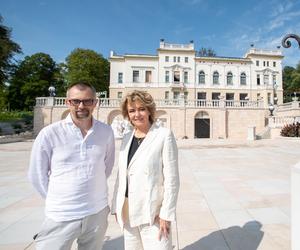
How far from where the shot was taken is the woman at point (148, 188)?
1.79 meters

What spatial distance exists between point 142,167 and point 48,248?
0.92m

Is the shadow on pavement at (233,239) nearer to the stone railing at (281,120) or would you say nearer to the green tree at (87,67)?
the stone railing at (281,120)

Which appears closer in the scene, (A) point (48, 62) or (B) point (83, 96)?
(B) point (83, 96)

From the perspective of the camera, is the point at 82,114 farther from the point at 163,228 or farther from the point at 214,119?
the point at 214,119

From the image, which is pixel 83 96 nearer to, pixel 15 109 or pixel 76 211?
pixel 76 211

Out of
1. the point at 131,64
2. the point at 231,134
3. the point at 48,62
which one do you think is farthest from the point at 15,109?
the point at 231,134

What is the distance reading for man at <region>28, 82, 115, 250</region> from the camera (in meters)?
1.64

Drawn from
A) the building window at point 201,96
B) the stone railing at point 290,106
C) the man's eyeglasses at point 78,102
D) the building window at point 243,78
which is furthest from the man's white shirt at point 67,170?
the building window at point 243,78

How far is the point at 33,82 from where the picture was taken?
3906 cm

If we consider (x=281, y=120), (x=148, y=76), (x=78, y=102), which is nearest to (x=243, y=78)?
(x=148, y=76)

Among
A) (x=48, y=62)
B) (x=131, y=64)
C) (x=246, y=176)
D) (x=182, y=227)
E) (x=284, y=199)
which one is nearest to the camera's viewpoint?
(x=182, y=227)

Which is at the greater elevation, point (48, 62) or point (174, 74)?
point (48, 62)

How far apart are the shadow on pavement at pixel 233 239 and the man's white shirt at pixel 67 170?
163 centimetres

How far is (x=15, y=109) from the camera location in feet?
141
